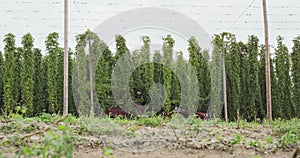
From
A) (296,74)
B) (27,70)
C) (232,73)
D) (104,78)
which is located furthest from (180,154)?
(296,74)

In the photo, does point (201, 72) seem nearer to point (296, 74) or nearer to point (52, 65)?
point (296, 74)

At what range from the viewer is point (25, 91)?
12781mm

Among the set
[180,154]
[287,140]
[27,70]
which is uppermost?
[27,70]

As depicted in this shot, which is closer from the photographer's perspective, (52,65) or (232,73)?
(52,65)

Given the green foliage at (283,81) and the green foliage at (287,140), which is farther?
the green foliage at (283,81)

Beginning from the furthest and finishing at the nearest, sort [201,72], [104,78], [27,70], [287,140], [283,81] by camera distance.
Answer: [283,81], [201,72], [27,70], [104,78], [287,140]

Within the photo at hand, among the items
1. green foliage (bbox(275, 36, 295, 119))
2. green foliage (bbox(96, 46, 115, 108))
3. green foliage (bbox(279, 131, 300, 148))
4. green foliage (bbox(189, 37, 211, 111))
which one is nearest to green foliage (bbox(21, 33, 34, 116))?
green foliage (bbox(96, 46, 115, 108))

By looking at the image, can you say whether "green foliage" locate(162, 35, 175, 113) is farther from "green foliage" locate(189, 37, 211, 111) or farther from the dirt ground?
the dirt ground

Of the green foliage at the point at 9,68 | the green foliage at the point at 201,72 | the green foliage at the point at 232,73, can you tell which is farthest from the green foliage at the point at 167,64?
the green foliage at the point at 9,68

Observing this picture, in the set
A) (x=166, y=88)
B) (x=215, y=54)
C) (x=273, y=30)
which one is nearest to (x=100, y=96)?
(x=166, y=88)

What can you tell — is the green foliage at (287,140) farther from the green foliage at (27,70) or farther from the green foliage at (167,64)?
the green foliage at (27,70)

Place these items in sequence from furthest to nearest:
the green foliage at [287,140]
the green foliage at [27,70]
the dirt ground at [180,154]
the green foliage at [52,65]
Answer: the green foliage at [52,65], the green foliage at [27,70], the green foliage at [287,140], the dirt ground at [180,154]

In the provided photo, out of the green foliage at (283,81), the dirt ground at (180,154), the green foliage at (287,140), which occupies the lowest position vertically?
the dirt ground at (180,154)

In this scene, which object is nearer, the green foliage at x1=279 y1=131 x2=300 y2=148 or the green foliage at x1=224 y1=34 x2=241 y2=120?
the green foliage at x1=279 y1=131 x2=300 y2=148
